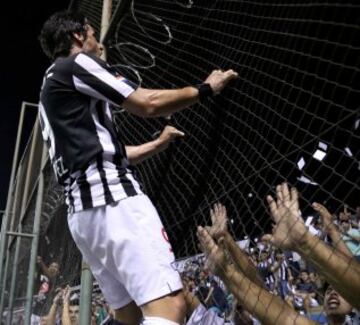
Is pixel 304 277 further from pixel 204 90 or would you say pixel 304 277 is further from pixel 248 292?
pixel 204 90

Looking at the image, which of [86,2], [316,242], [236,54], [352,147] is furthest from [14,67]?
[316,242]

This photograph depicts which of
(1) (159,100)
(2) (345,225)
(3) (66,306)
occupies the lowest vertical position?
(3) (66,306)

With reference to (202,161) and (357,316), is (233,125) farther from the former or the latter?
(357,316)

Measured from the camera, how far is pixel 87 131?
1.74m

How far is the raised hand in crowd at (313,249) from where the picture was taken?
155 centimetres

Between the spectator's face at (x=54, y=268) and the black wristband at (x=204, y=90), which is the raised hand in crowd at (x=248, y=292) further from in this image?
the spectator's face at (x=54, y=268)

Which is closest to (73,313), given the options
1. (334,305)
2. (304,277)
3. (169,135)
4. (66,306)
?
(66,306)

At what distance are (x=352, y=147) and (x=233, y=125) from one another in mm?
1587

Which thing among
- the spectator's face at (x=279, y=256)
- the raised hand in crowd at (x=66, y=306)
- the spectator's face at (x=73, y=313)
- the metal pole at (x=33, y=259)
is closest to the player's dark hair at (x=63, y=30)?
the spectator's face at (x=279, y=256)

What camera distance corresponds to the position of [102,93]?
1.70 m

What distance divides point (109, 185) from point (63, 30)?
0.62 meters

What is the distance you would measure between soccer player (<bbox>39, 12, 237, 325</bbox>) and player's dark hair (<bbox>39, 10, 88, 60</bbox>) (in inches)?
6.5

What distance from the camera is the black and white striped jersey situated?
169 cm

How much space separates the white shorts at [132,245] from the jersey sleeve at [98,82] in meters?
0.31
